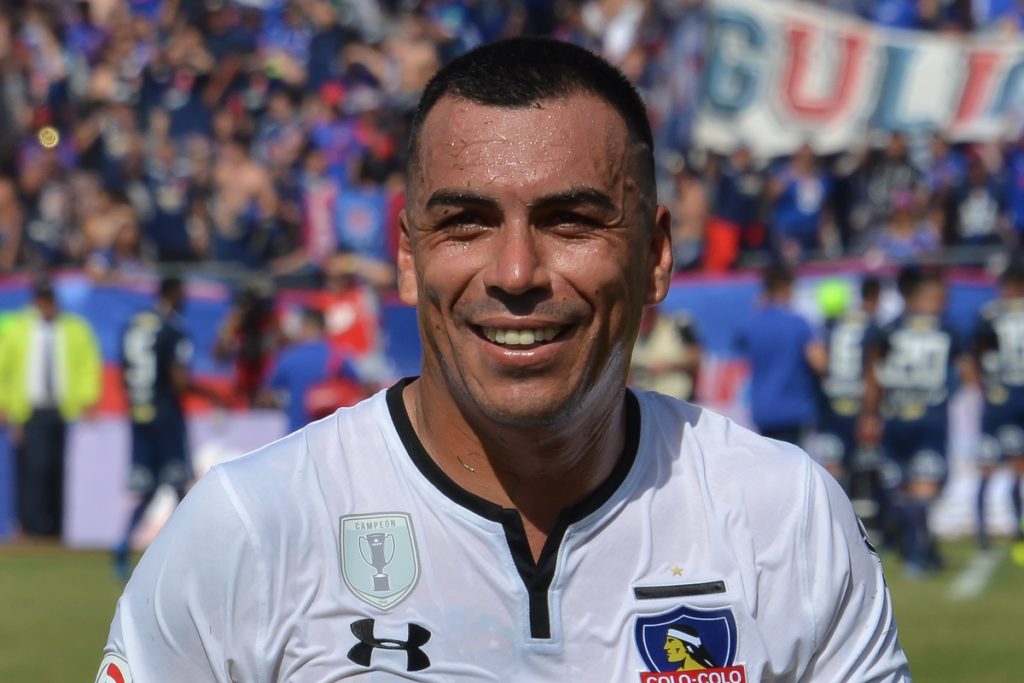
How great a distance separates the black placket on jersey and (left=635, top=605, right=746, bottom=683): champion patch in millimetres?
176

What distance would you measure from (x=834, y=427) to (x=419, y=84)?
7.32 metres

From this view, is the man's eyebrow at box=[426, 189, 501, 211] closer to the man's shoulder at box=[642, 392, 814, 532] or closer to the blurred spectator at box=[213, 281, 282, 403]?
the man's shoulder at box=[642, 392, 814, 532]

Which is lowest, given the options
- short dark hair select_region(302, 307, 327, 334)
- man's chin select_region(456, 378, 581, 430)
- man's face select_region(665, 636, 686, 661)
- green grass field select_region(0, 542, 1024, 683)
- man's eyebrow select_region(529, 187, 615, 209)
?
green grass field select_region(0, 542, 1024, 683)

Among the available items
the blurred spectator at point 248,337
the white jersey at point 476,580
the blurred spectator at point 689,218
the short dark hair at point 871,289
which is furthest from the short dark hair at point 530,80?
the blurred spectator at point 689,218

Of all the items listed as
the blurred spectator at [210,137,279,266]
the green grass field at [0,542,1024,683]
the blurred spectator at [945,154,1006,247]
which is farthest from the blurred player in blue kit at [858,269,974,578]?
the blurred spectator at [210,137,279,266]

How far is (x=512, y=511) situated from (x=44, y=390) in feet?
34.5

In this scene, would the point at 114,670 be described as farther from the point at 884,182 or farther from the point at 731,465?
the point at 884,182

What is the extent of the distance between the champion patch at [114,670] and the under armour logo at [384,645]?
0.36 metres

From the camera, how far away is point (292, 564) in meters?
2.35

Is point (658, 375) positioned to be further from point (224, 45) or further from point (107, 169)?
point (224, 45)

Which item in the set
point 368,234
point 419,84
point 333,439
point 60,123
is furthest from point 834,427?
point 60,123

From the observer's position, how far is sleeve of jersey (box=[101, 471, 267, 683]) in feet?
7.45

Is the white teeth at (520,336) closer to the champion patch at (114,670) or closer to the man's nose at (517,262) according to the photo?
the man's nose at (517,262)

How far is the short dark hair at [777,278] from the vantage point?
36.1ft
